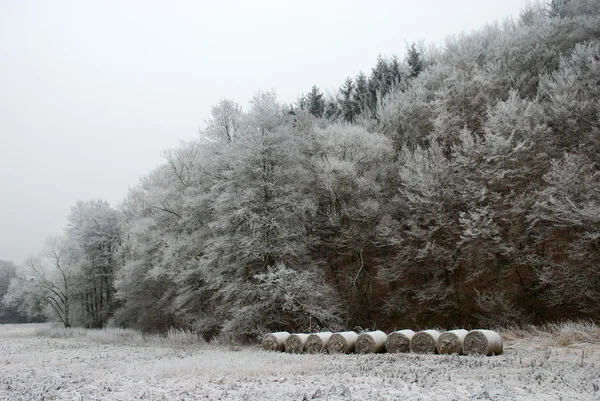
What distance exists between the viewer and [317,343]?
16.1 meters

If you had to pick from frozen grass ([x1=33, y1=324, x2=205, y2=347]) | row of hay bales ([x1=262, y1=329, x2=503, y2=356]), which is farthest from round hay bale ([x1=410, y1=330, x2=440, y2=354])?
frozen grass ([x1=33, y1=324, x2=205, y2=347])

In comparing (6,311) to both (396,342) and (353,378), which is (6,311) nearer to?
(396,342)

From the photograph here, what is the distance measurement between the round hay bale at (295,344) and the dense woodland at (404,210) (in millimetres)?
4636

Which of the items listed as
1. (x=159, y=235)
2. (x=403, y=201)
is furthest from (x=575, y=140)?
(x=159, y=235)

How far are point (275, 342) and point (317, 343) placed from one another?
2.49m

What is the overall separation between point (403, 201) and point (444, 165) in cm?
357

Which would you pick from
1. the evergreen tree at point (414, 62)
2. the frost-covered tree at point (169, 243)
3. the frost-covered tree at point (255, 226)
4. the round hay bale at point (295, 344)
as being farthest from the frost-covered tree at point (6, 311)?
the round hay bale at point (295, 344)

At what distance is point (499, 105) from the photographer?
2553 cm

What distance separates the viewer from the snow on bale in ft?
52.2

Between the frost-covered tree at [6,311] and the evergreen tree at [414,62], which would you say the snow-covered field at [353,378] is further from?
the frost-covered tree at [6,311]

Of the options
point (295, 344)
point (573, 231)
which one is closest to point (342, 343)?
point (295, 344)

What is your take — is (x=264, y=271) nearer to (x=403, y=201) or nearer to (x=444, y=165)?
(x=403, y=201)

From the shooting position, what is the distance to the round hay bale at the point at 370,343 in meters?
15.0

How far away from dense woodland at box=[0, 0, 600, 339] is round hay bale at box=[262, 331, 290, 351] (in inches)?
148
